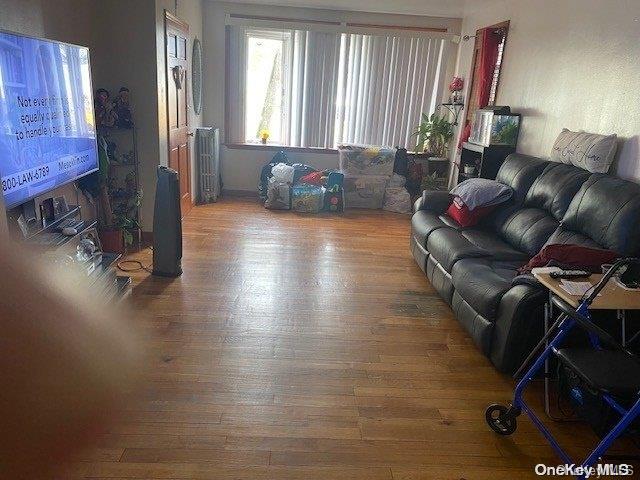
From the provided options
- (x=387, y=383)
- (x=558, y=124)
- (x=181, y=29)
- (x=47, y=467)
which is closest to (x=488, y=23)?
(x=558, y=124)

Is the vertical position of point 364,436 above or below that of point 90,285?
below

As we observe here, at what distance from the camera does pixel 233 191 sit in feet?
20.0

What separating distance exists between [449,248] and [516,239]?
496 millimetres

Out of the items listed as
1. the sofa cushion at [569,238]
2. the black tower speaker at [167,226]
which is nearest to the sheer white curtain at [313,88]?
the black tower speaker at [167,226]

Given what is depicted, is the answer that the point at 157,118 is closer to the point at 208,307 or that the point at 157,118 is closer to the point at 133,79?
the point at 133,79

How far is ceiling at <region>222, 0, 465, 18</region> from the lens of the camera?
500cm

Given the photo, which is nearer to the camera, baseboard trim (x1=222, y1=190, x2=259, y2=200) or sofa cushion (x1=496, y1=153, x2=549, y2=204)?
sofa cushion (x1=496, y1=153, x2=549, y2=204)

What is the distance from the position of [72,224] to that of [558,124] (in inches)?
135

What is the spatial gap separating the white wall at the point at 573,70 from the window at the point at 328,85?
1.36 metres

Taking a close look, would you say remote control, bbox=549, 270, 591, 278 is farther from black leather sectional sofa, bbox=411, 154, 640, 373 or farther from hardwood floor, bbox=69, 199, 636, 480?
hardwood floor, bbox=69, 199, 636, 480

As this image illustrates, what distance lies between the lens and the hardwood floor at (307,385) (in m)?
1.76

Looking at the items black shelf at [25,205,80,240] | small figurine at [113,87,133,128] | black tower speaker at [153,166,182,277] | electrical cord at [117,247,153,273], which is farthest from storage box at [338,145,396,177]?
black shelf at [25,205,80,240]

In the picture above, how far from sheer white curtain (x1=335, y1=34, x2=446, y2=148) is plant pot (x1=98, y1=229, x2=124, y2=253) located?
3.29m

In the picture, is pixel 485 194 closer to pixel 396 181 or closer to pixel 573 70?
pixel 573 70
